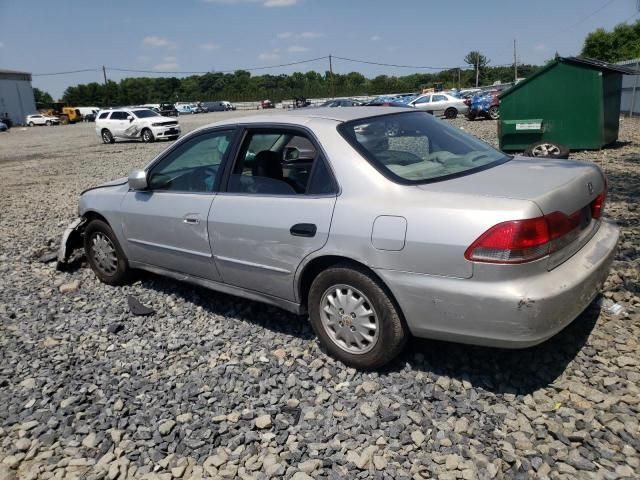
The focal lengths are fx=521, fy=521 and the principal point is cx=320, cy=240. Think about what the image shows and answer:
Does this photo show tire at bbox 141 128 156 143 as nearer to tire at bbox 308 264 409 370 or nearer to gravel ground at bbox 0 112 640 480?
gravel ground at bbox 0 112 640 480

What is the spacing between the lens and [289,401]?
126 inches

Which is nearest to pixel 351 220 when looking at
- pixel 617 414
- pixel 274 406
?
pixel 274 406

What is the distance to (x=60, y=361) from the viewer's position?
3867mm

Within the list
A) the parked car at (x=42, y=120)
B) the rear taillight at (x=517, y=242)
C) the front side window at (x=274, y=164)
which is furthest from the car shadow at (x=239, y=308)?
the parked car at (x=42, y=120)

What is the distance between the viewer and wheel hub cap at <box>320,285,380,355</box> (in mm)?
3199

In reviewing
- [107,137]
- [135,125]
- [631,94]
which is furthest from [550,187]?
[107,137]

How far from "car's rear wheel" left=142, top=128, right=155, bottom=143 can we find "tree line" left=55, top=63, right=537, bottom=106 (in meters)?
54.4

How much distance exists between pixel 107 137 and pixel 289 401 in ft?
83.5

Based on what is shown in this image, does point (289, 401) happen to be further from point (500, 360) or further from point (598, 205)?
point (598, 205)

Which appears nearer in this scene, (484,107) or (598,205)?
(598,205)

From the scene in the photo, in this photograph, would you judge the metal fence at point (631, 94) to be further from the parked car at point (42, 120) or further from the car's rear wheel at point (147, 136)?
the parked car at point (42, 120)

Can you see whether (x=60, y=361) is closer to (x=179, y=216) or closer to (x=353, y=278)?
(x=179, y=216)

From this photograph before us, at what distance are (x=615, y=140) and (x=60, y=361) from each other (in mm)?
Result: 12484

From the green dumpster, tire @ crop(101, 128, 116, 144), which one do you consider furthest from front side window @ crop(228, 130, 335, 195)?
tire @ crop(101, 128, 116, 144)
